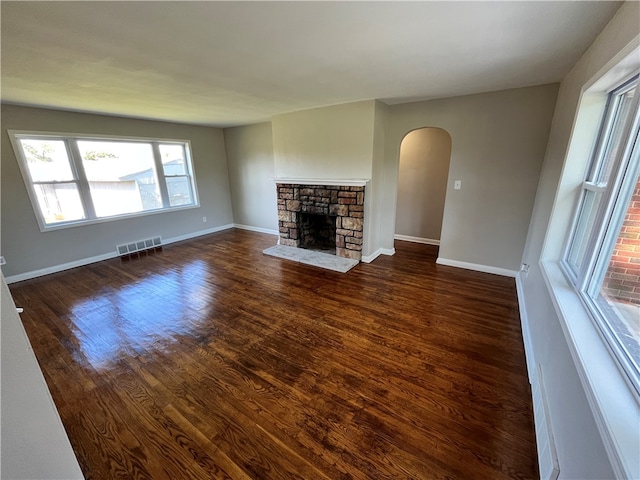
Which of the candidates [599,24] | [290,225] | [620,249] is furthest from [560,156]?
[290,225]

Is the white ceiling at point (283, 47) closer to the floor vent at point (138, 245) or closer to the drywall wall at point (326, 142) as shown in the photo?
the drywall wall at point (326, 142)

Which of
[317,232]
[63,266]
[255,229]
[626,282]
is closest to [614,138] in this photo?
[626,282]

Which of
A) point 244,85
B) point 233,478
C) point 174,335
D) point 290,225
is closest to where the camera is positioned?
point 233,478

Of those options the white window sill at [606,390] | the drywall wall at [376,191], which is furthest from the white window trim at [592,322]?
the drywall wall at [376,191]

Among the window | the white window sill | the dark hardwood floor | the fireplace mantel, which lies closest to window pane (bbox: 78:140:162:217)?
the window

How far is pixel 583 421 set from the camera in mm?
1008

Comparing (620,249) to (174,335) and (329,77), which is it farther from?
(174,335)

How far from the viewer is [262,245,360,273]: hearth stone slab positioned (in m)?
3.90

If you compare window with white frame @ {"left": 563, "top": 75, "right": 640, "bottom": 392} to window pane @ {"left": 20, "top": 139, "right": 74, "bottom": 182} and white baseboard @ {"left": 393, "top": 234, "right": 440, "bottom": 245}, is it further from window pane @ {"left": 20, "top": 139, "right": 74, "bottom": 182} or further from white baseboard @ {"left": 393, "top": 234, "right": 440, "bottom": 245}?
window pane @ {"left": 20, "top": 139, "right": 74, "bottom": 182}

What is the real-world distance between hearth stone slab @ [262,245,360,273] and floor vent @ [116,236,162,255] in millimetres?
2271

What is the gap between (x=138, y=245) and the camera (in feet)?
15.9

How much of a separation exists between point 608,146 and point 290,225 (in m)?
3.93

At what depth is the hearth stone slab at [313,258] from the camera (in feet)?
12.8

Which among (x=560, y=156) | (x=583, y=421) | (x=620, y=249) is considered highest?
(x=560, y=156)
